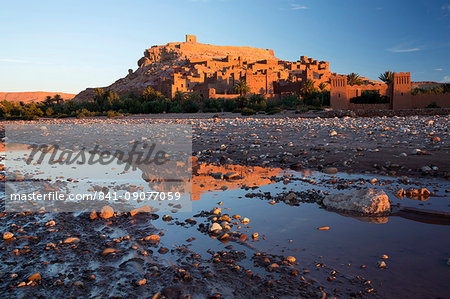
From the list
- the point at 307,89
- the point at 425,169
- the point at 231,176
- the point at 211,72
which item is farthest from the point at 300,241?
the point at 211,72

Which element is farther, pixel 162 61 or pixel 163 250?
pixel 162 61

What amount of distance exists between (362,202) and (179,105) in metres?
44.6

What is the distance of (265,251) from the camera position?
11.1 ft

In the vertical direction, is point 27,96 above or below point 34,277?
above

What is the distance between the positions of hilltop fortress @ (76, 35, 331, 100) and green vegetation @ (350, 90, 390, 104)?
2037 centimetres

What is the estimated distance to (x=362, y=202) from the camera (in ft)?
14.8

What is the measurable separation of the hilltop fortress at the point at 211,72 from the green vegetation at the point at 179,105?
4007 mm

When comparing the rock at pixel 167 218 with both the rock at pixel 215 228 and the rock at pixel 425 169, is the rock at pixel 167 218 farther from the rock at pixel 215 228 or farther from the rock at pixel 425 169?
the rock at pixel 425 169

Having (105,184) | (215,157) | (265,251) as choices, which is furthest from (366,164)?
(105,184)

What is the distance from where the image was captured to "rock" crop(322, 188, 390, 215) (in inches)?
174

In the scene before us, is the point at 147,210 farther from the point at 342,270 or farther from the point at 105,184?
the point at 342,270

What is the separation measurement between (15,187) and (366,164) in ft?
24.2
